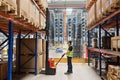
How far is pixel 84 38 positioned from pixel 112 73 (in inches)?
602

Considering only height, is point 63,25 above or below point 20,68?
above

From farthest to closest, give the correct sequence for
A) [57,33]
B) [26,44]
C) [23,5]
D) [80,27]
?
1. [57,33]
2. [80,27]
3. [26,44]
4. [23,5]

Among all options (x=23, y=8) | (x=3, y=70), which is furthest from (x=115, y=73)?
(x=3, y=70)

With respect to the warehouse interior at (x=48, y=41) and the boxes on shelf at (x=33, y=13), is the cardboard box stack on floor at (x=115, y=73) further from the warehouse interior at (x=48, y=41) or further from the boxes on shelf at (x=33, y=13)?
the boxes on shelf at (x=33, y=13)

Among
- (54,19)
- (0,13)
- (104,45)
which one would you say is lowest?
(104,45)

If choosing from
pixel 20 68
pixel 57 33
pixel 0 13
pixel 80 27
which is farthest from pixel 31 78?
pixel 57 33

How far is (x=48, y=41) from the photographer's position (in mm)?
11578

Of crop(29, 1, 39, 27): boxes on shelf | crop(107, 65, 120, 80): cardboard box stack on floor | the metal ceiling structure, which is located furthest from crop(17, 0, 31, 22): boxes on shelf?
the metal ceiling structure

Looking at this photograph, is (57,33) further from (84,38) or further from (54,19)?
(84,38)

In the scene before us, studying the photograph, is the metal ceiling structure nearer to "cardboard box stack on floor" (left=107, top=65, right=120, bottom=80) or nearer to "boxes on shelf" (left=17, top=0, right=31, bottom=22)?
"boxes on shelf" (left=17, top=0, right=31, bottom=22)

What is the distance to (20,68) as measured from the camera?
11.0m

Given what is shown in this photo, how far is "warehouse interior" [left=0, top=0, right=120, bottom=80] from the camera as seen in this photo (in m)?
6.67

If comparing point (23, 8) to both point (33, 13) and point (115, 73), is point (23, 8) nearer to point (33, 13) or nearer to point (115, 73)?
point (33, 13)

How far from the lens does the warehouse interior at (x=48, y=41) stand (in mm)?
6670
